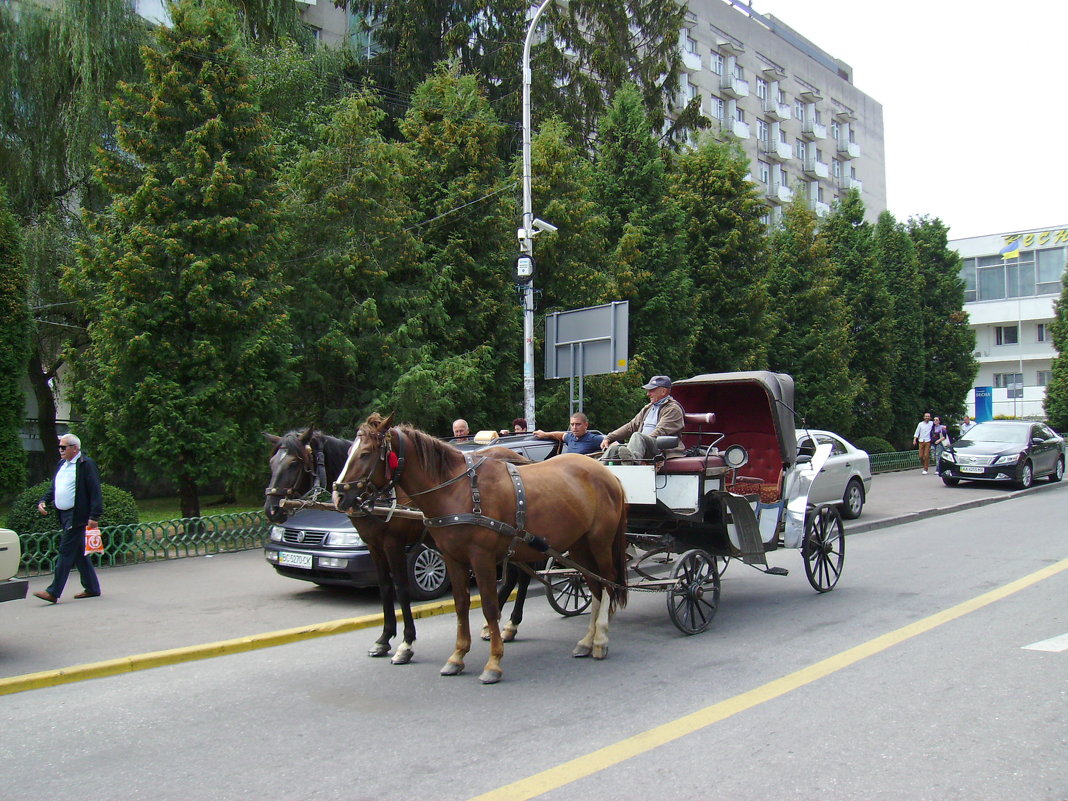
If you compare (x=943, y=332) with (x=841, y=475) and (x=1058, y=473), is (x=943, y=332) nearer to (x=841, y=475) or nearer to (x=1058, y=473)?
(x=1058, y=473)

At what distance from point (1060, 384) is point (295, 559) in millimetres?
42923

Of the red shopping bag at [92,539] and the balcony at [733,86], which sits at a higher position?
the balcony at [733,86]

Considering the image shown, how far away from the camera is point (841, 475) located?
16.7 meters

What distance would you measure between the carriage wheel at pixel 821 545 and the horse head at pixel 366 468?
5.33 m

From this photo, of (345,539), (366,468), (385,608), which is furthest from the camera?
(345,539)

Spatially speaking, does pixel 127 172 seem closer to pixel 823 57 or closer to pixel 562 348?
pixel 562 348

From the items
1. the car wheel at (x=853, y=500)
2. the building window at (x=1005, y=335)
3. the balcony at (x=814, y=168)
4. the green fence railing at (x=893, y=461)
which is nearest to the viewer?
the car wheel at (x=853, y=500)

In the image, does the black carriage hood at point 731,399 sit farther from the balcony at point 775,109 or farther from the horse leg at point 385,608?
the balcony at point 775,109

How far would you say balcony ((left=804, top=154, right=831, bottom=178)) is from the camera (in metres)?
59.4

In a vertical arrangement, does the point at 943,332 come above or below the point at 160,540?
above

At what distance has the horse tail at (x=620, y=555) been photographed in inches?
305

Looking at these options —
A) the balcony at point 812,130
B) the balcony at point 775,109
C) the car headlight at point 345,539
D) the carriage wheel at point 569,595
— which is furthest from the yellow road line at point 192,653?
the balcony at point 812,130

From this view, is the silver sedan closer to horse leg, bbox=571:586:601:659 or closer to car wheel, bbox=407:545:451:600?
car wheel, bbox=407:545:451:600

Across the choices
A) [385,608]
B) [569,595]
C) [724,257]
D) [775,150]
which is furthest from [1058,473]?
[775,150]
